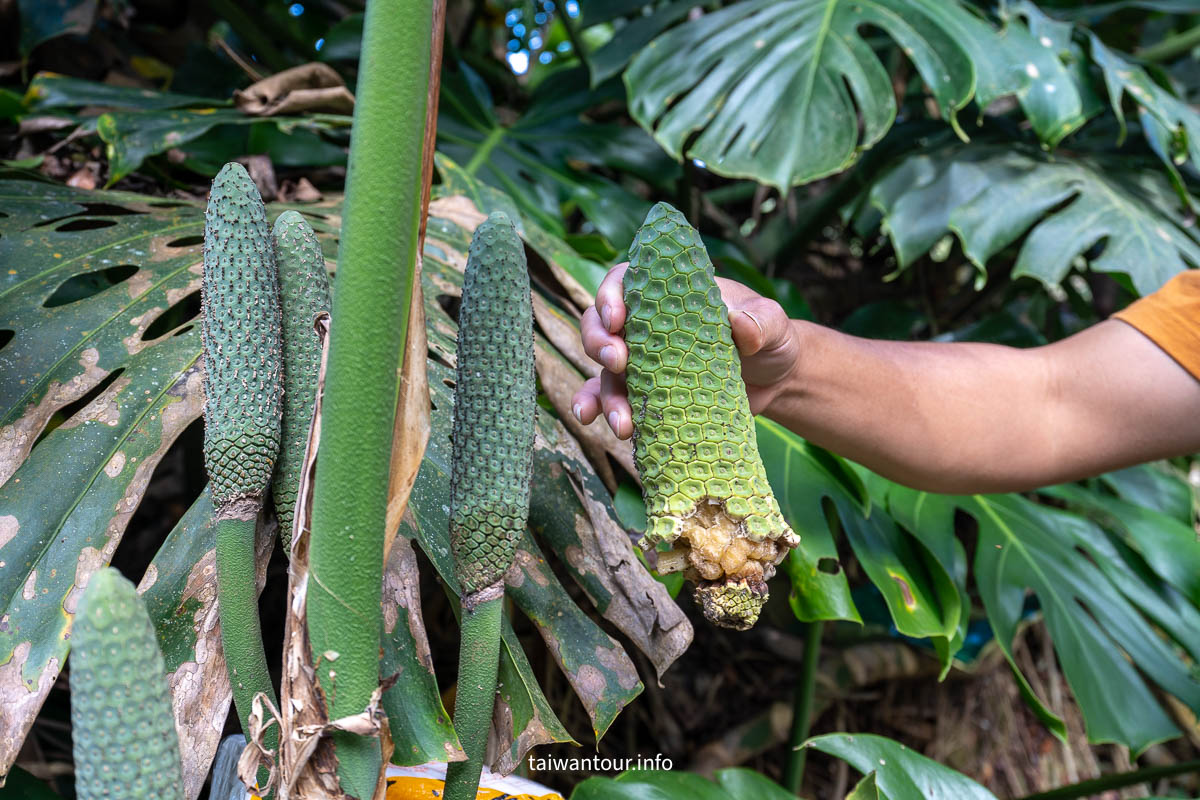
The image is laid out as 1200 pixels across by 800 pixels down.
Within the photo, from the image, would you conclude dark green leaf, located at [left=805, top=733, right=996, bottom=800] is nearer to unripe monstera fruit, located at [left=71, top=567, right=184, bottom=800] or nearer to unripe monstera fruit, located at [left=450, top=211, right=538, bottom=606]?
unripe monstera fruit, located at [left=450, top=211, right=538, bottom=606]

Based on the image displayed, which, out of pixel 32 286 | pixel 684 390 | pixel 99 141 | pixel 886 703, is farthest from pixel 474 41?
pixel 684 390

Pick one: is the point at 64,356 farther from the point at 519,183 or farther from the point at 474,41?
the point at 474,41

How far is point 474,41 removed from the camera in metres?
2.13

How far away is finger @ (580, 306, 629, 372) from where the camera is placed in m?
0.52

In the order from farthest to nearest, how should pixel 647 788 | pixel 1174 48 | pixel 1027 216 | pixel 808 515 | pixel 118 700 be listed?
pixel 1174 48, pixel 1027 216, pixel 808 515, pixel 647 788, pixel 118 700

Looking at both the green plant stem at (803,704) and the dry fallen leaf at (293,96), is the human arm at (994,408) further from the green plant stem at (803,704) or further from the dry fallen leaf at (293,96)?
the dry fallen leaf at (293,96)

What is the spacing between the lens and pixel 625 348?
521 millimetres

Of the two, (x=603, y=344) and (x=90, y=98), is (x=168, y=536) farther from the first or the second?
(x=90, y=98)

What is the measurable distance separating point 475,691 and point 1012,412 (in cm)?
74

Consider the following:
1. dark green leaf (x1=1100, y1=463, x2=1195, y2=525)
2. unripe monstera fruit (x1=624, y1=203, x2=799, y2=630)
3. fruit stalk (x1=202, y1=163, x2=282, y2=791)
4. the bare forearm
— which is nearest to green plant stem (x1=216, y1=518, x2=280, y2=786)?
fruit stalk (x1=202, y1=163, x2=282, y2=791)

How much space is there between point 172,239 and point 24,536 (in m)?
0.35

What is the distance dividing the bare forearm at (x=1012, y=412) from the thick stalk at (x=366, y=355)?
56 centimetres

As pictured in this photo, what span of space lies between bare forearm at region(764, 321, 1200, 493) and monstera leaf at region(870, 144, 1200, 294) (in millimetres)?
233

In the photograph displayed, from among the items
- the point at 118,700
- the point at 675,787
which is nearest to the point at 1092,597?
the point at 675,787
